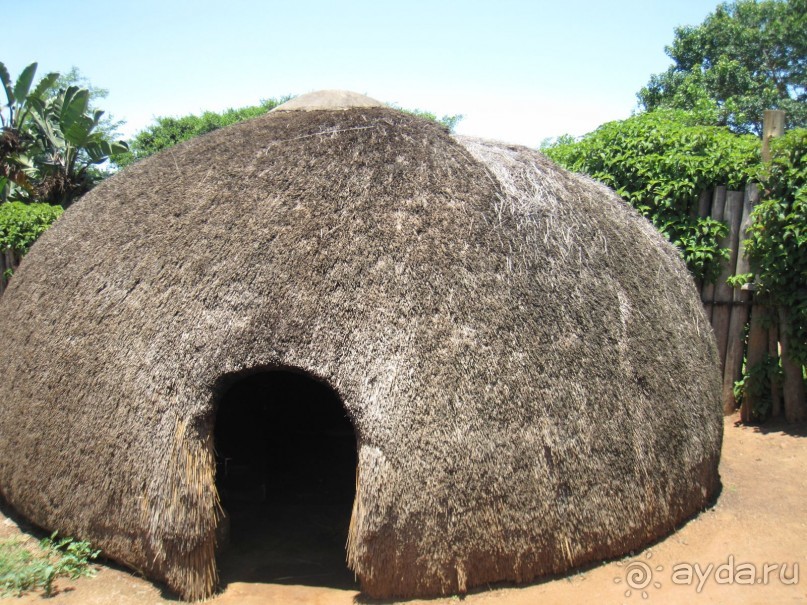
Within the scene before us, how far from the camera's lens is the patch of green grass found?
5.14 metres

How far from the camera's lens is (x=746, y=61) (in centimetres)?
2498

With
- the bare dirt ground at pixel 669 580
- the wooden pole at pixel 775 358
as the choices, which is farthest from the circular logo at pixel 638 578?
the wooden pole at pixel 775 358

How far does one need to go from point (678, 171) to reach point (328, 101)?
4.80m

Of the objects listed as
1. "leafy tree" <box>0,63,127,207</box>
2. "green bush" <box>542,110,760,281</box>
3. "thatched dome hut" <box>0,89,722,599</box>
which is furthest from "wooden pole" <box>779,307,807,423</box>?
"leafy tree" <box>0,63,127,207</box>

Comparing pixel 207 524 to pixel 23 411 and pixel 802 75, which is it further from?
pixel 802 75

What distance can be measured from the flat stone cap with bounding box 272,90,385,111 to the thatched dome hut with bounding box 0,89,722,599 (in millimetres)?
850

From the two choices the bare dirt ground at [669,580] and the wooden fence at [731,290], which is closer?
the bare dirt ground at [669,580]

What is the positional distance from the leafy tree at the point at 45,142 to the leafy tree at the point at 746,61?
17990 mm

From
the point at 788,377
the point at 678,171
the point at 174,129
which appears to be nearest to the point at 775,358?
the point at 788,377

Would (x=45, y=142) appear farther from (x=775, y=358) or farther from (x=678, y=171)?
(x=775, y=358)

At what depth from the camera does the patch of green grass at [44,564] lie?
203 inches

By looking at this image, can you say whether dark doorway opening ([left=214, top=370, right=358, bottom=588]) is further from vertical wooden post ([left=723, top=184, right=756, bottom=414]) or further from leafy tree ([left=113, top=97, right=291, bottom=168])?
leafy tree ([left=113, top=97, right=291, bottom=168])

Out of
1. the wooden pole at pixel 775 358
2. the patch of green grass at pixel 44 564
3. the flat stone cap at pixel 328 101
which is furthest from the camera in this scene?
the wooden pole at pixel 775 358

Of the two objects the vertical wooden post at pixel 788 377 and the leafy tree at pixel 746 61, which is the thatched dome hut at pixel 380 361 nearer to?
the vertical wooden post at pixel 788 377
